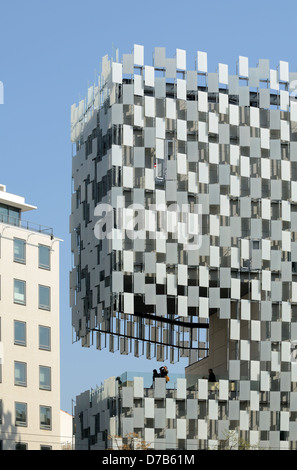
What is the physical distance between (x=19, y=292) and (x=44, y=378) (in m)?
6.61

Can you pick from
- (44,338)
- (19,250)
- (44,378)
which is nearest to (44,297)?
(44,338)

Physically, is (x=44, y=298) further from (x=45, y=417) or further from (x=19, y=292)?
(x=45, y=417)

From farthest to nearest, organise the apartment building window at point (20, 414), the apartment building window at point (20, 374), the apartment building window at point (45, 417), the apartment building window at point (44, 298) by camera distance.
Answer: the apartment building window at point (44, 298), the apartment building window at point (45, 417), the apartment building window at point (20, 374), the apartment building window at point (20, 414)

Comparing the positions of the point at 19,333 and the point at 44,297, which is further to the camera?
the point at 44,297

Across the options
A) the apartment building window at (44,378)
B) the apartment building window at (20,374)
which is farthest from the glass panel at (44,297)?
the apartment building window at (20,374)

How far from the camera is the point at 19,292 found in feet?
321

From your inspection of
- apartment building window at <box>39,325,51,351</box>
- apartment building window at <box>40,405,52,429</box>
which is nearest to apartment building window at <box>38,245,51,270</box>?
apartment building window at <box>39,325,51,351</box>

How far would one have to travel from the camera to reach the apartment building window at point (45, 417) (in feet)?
318

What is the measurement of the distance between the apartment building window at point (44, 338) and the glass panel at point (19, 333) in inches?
67.0

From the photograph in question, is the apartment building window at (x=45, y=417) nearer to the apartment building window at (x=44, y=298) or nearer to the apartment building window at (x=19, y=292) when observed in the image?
the apartment building window at (x=44, y=298)

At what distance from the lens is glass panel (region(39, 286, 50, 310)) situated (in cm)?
9962

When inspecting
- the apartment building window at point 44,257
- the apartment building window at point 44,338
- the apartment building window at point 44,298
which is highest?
the apartment building window at point 44,257

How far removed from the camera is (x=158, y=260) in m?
85.9
